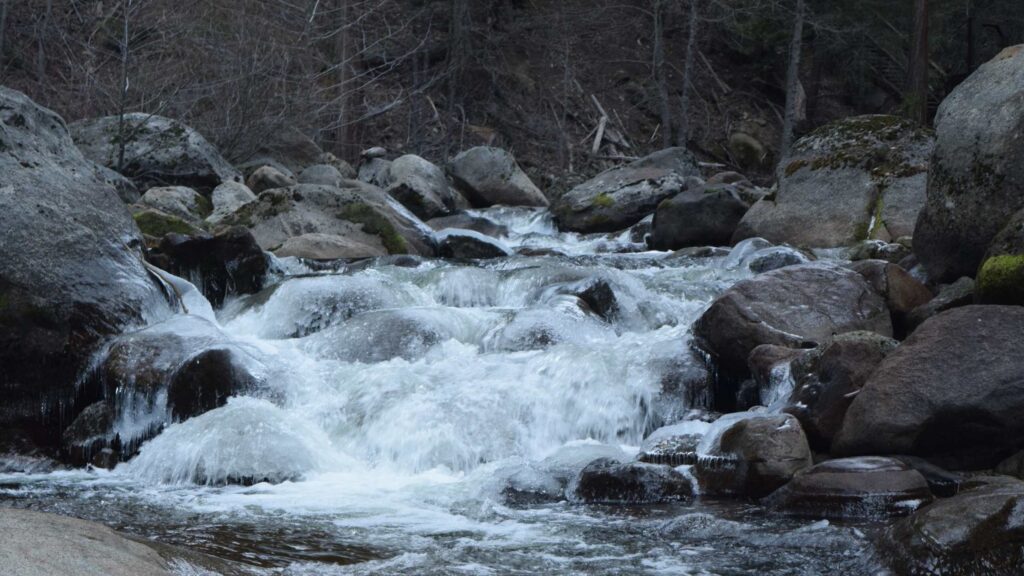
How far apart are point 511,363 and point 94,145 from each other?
1028cm

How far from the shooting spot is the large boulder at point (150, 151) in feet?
52.6

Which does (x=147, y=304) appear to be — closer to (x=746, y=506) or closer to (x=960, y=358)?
(x=746, y=506)

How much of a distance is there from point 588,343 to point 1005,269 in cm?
323

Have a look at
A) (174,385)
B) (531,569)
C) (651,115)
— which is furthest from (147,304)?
(651,115)

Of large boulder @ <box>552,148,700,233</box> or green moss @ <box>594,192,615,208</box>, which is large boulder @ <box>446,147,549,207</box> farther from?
green moss @ <box>594,192,615,208</box>

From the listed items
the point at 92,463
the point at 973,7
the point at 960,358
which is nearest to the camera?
the point at 960,358

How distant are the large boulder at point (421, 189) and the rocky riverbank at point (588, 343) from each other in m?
4.10

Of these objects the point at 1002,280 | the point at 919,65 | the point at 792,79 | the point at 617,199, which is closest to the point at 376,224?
the point at 617,199

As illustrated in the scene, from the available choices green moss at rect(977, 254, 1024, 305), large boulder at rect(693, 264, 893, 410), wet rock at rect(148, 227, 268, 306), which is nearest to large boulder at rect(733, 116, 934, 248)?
large boulder at rect(693, 264, 893, 410)

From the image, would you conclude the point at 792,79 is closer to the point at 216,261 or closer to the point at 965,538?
the point at 216,261

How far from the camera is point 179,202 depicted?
46.4ft

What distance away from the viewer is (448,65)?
25.3m

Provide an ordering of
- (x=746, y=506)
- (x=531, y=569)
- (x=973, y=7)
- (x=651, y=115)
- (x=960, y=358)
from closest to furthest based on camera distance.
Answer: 1. (x=531, y=569)
2. (x=746, y=506)
3. (x=960, y=358)
4. (x=973, y=7)
5. (x=651, y=115)

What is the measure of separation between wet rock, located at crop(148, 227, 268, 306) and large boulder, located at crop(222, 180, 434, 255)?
1.80 m
